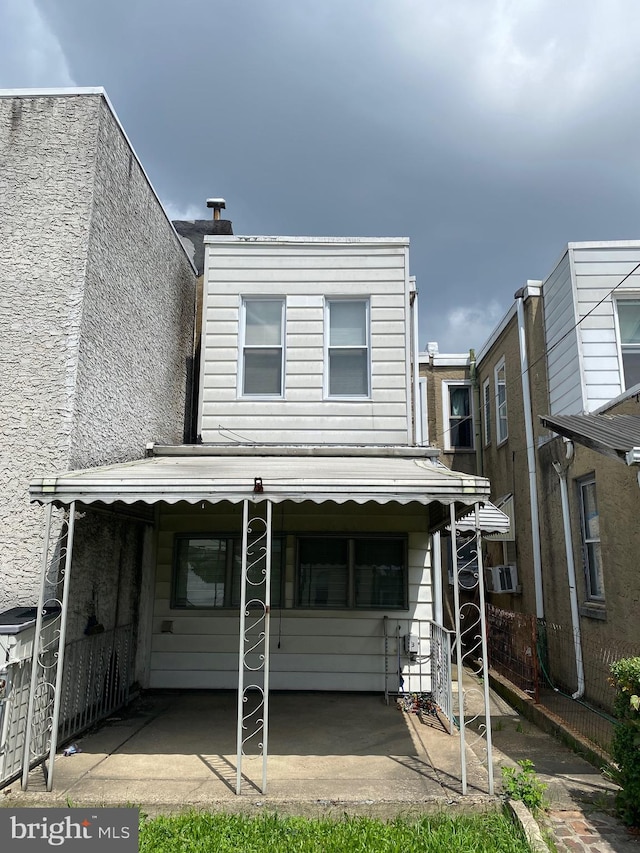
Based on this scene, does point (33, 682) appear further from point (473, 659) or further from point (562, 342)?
point (473, 659)

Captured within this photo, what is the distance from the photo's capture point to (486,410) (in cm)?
1545

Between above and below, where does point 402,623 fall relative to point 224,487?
below

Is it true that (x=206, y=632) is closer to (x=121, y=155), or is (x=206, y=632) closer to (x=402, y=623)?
(x=402, y=623)

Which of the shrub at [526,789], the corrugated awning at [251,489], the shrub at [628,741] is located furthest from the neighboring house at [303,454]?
the shrub at [526,789]


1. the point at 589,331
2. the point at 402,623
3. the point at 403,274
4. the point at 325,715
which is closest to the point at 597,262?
the point at 589,331

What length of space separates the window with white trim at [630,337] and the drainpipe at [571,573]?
1.55 metres

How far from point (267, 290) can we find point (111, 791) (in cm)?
705

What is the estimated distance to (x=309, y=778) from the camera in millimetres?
5316

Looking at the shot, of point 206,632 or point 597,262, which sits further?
point 597,262

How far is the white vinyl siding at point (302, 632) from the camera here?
8500 millimetres

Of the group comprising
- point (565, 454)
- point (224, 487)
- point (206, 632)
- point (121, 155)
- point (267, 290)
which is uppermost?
point (121, 155)

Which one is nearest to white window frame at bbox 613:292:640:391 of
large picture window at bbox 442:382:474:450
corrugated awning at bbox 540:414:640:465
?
corrugated awning at bbox 540:414:640:465

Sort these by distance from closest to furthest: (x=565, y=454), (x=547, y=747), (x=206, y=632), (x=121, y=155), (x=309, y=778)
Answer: (x=309, y=778)
(x=547, y=747)
(x=121, y=155)
(x=206, y=632)
(x=565, y=454)

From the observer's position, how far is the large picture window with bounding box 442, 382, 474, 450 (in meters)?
16.3
